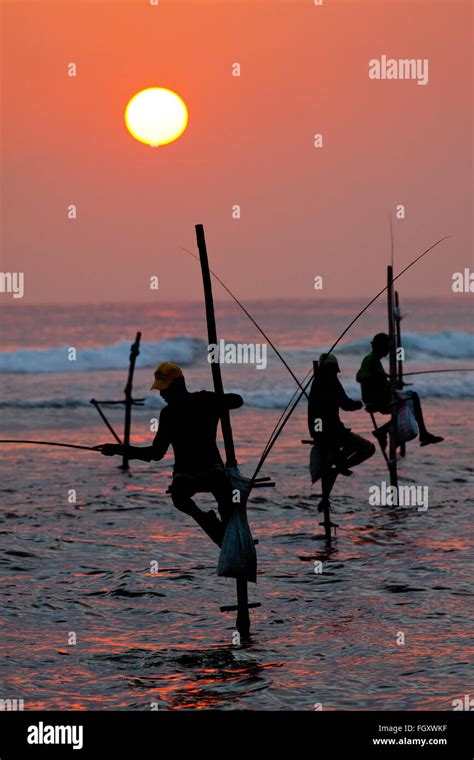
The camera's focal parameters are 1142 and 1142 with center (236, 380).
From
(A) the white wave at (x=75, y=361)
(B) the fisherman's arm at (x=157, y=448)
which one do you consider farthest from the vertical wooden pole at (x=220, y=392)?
(A) the white wave at (x=75, y=361)

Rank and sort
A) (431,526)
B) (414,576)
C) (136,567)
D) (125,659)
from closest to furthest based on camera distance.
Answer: (125,659) → (414,576) → (136,567) → (431,526)

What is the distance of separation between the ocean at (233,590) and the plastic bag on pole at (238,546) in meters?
0.69

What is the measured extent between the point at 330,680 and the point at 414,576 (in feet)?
11.2

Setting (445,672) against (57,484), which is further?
(57,484)

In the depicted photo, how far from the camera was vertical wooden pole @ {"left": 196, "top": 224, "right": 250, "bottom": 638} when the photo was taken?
29.2 feet

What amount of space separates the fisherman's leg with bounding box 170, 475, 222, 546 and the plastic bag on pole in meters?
0.36

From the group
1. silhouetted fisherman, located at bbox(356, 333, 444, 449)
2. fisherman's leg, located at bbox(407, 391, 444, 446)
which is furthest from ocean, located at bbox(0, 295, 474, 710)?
silhouetted fisherman, located at bbox(356, 333, 444, 449)

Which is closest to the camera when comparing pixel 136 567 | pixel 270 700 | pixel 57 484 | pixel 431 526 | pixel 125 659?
pixel 270 700

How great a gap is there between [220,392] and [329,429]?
4.56 metres

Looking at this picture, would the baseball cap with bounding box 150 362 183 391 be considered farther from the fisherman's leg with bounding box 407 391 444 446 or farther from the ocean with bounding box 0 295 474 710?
the fisherman's leg with bounding box 407 391 444 446

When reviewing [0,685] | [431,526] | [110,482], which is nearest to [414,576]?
[431,526]

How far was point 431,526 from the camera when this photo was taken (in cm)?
1443
